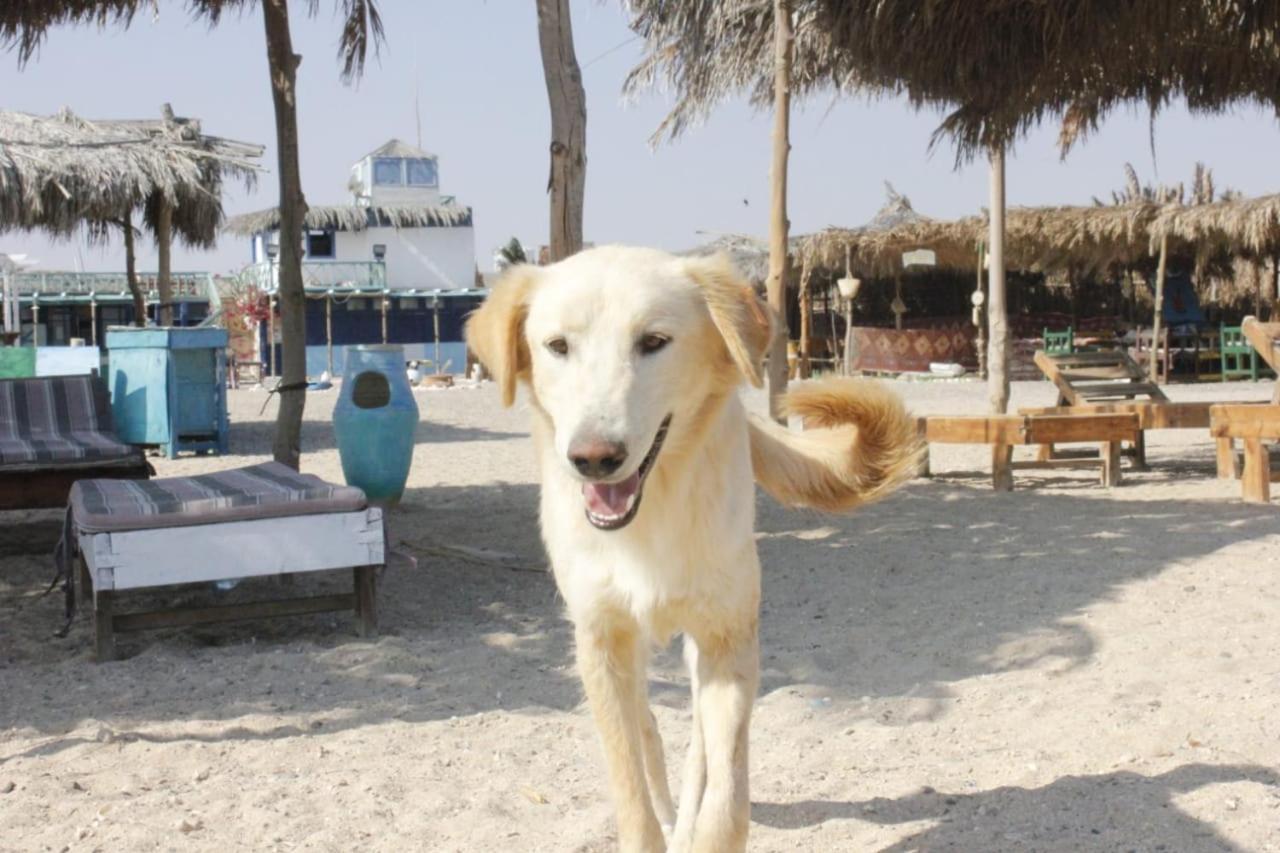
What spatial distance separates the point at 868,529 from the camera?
310 inches

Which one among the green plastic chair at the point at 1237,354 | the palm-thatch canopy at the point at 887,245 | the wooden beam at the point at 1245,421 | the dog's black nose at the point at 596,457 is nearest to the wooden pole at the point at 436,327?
the palm-thatch canopy at the point at 887,245

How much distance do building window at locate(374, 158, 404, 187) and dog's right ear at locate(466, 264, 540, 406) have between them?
52.5 meters

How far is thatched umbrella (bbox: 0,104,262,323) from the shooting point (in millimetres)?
16359

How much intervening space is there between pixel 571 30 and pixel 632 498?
17.4 ft

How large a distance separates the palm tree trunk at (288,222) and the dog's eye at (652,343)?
5.48m

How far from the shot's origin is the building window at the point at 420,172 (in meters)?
53.8

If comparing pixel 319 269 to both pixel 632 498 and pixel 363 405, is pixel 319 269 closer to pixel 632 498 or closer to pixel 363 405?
pixel 363 405

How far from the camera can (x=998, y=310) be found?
12383 millimetres

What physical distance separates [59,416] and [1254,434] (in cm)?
812

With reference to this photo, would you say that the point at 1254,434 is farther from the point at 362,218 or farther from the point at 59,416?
the point at 362,218

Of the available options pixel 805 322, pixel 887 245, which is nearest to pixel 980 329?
pixel 887 245

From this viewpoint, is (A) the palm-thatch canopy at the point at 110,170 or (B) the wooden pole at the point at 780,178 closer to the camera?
(B) the wooden pole at the point at 780,178

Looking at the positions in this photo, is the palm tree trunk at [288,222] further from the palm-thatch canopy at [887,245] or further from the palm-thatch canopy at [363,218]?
the palm-thatch canopy at [363,218]

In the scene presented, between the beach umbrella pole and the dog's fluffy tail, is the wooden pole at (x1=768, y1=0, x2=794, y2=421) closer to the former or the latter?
the beach umbrella pole
